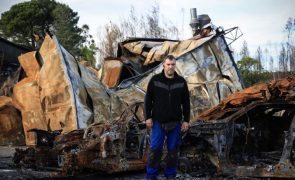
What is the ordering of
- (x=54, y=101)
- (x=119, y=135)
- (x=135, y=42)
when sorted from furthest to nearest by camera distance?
(x=135, y=42)
(x=54, y=101)
(x=119, y=135)

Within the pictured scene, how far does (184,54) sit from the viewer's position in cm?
1242

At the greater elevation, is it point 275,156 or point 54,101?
point 54,101

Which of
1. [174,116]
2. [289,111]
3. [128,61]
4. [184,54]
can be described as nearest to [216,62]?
[184,54]

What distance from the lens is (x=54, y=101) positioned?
11.4 m

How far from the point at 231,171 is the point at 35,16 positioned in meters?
32.8

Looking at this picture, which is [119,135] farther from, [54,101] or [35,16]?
Result: [35,16]

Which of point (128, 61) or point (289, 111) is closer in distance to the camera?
point (289, 111)

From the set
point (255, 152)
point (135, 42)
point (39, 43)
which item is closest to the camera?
point (255, 152)

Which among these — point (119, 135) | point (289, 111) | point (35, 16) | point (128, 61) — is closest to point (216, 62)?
point (128, 61)

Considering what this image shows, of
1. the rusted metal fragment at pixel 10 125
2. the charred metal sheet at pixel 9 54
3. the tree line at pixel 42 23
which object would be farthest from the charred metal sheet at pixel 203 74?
the tree line at pixel 42 23

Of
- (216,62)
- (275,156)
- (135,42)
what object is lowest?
(275,156)

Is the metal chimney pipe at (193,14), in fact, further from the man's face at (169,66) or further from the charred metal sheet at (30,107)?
the man's face at (169,66)

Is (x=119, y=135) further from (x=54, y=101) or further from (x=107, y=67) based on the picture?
(x=107, y=67)

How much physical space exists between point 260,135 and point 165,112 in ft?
10.3
